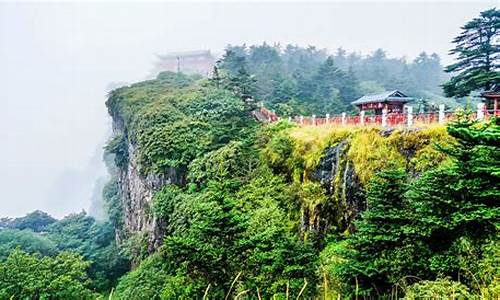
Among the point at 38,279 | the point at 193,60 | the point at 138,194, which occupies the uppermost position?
the point at 193,60

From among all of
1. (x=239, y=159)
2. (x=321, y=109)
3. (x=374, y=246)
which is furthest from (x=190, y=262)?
(x=321, y=109)

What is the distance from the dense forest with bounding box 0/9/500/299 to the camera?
5.74 metres

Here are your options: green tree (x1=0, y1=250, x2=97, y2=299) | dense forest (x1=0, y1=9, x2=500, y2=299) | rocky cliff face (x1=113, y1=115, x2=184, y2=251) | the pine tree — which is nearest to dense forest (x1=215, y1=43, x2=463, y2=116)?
dense forest (x1=0, y1=9, x2=500, y2=299)

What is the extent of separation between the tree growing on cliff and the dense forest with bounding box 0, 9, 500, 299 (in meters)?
0.04

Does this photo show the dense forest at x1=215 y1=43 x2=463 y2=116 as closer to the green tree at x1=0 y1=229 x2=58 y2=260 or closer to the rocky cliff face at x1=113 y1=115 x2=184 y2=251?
the rocky cliff face at x1=113 y1=115 x2=184 y2=251

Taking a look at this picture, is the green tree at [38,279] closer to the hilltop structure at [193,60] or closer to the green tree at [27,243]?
the green tree at [27,243]

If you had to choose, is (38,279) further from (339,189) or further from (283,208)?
(339,189)

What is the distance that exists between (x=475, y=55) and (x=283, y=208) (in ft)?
26.1

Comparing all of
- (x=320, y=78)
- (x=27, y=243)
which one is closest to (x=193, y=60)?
(x=320, y=78)

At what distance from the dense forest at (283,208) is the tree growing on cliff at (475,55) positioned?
0.15 feet

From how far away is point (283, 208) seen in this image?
11.8 metres

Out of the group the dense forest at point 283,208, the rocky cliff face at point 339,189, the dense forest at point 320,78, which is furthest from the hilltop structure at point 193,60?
the rocky cliff face at point 339,189

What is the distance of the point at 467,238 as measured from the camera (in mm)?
5672

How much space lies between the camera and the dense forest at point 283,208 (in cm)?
574
